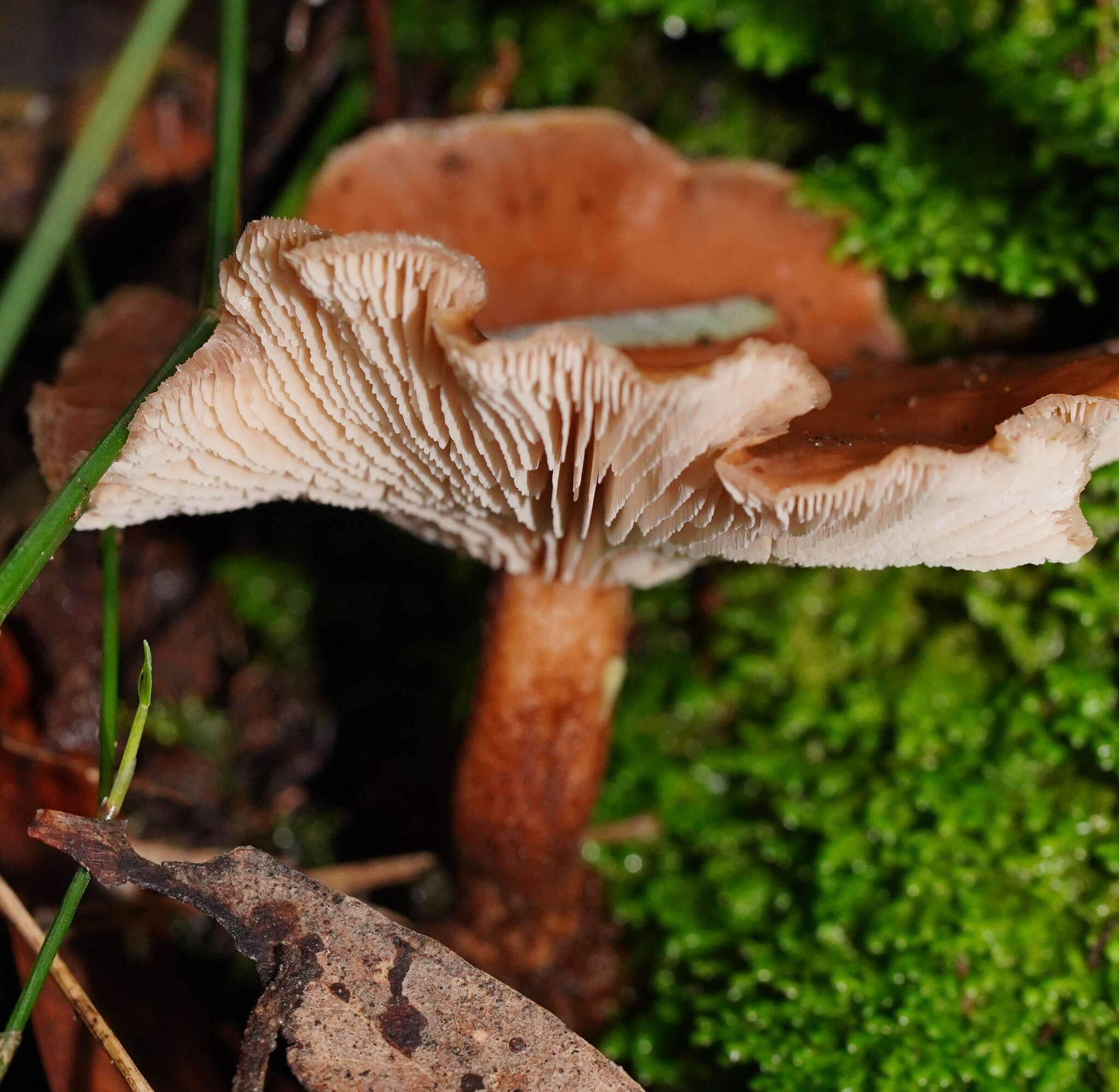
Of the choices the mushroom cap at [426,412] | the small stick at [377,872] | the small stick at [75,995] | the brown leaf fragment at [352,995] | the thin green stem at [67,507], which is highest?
the mushroom cap at [426,412]

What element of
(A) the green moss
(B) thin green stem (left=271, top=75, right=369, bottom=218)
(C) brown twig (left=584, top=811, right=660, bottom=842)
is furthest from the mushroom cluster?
(A) the green moss

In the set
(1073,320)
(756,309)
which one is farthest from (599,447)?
(1073,320)

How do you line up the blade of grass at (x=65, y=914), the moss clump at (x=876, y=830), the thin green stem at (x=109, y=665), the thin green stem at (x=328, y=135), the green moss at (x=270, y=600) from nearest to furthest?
1. the blade of grass at (x=65, y=914)
2. the thin green stem at (x=109, y=665)
3. the moss clump at (x=876, y=830)
4. the thin green stem at (x=328, y=135)
5. the green moss at (x=270, y=600)

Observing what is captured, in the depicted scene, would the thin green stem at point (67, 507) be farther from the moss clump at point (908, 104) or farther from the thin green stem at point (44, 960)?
the moss clump at point (908, 104)

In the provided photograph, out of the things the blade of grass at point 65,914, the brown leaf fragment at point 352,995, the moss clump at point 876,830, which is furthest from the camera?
the moss clump at point 876,830

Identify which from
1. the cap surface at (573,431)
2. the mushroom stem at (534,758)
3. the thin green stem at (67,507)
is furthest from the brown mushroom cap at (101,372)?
the mushroom stem at (534,758)

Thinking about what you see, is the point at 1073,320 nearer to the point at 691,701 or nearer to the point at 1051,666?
the point at 1051,666
